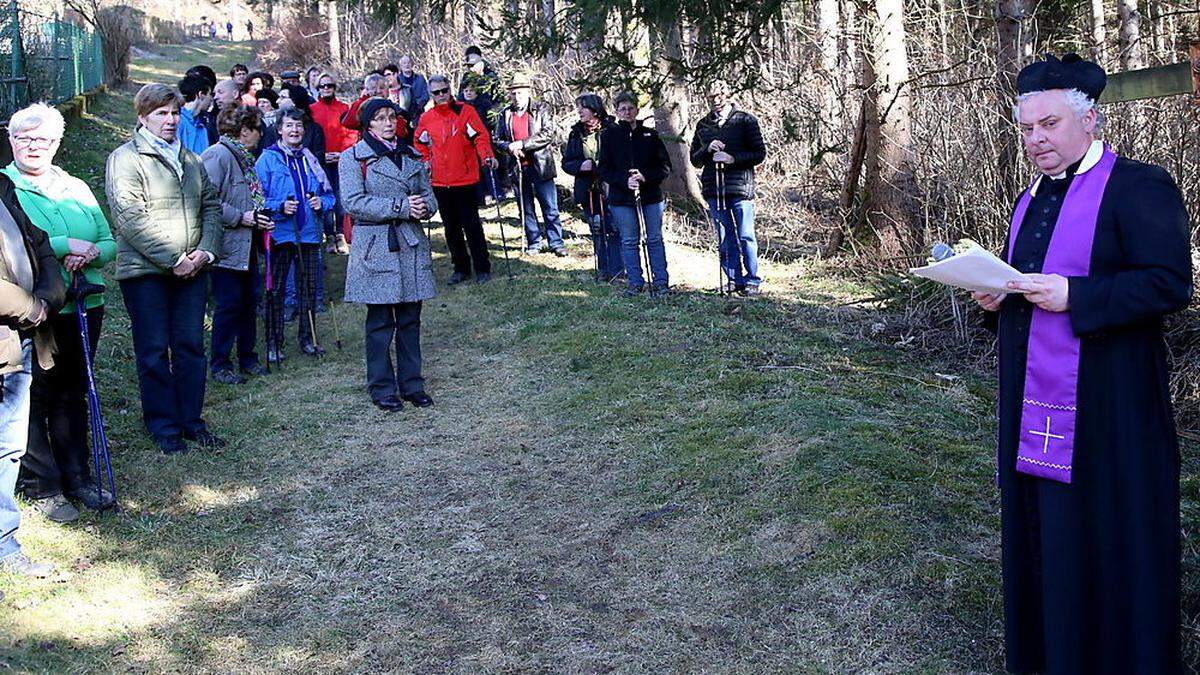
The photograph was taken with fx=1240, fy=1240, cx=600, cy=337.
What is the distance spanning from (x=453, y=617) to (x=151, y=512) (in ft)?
6.79

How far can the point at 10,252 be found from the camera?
4984 mm

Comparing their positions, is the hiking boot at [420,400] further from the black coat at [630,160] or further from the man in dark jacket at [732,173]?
the man in dark jacket at [732,173]

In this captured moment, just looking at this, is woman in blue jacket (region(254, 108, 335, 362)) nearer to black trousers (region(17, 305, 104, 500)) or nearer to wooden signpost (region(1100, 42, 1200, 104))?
black trousers (region(17, 305, 104, 500))

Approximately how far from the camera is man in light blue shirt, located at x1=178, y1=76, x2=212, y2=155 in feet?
33.5

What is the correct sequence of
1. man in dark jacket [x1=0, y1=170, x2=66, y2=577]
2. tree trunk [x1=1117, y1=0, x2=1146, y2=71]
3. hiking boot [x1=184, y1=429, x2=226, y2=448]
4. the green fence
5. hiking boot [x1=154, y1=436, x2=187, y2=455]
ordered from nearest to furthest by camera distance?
man in dark jacket [x1=0, y1=170, x2=66, y2=577] < hiking boot [x1=154, y1=436, x2=187, y2=455] < hiking boot [x1=184, y1=429, x2=226, y2=448] < tree trunk [x1=1117, y1=0, x2=1146, y2=71] < the green fence

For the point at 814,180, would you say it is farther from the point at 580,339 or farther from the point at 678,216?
the point at 580,339

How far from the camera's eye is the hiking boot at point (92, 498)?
602 centimetres

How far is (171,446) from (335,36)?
2816 cm

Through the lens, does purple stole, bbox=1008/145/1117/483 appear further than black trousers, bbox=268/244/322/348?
No

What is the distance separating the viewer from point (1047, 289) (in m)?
3.44

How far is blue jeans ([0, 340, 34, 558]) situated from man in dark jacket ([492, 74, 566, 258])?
8.30 m

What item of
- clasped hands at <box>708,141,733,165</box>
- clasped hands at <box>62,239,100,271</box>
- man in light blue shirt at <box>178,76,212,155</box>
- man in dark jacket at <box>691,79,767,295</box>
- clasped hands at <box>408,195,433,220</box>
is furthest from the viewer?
man in dark jacket at <box>691,79,767,295</box>

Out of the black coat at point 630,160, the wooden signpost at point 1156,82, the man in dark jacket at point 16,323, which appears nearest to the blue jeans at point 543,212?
the black coat at point 630,160

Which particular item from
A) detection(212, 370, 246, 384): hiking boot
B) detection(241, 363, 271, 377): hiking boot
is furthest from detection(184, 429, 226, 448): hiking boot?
detection(241, 363, 271, 377): hiking boot
